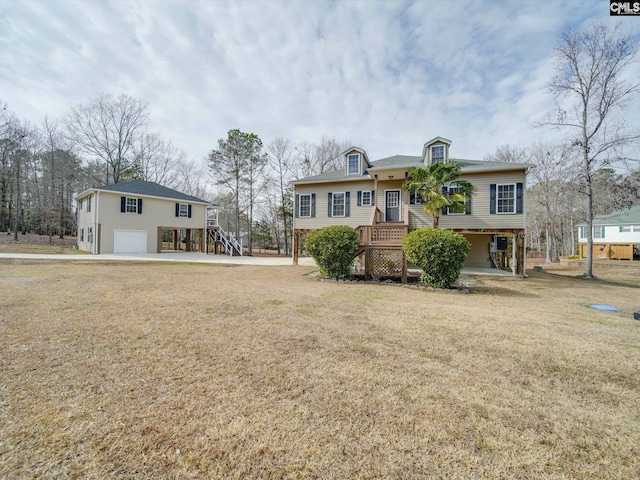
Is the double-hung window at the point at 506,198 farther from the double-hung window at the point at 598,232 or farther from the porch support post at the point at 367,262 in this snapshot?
the double-hung window at the point at 598,232

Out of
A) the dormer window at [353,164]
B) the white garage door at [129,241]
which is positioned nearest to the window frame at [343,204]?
the dormer window at [353,164]

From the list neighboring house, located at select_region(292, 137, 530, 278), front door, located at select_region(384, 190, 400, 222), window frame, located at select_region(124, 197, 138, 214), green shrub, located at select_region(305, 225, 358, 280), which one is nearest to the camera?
green shrub, located at select_region(305, 225, 358, 280)

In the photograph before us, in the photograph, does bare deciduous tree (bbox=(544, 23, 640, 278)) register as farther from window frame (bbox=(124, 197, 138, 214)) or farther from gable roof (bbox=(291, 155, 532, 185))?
window frame (bbox=(124, 197, 138, 214))

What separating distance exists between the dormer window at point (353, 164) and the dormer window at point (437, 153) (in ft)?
12.7

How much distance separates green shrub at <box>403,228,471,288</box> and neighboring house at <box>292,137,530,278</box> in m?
1.48

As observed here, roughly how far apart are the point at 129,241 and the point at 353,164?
58.3ft

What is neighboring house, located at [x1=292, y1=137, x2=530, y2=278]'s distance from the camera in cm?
1151

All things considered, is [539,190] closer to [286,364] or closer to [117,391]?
[286,364]

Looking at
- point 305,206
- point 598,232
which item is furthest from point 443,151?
point 598,232

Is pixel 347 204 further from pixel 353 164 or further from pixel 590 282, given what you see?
pixel 590 282

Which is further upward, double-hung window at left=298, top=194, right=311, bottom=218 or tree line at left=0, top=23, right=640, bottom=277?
tree line at left=0, top=23, right=640, bottom=277

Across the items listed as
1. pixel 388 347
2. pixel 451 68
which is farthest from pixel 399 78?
pixel 388 347

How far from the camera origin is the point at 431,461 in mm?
1786

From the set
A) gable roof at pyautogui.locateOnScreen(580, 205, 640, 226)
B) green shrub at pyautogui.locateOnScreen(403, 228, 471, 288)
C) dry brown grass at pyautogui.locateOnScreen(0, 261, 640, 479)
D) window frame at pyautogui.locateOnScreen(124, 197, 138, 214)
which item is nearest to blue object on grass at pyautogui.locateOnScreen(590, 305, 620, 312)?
dry brown grass at pyautogui.locateOnScreen(0, 261, 640, 479)
